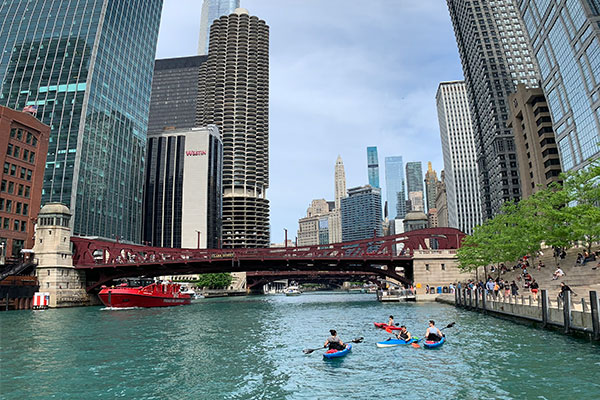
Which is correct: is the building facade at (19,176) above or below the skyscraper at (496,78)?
below

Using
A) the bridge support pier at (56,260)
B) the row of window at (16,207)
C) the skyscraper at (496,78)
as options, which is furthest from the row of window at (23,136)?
the skyscraper at (496,78)

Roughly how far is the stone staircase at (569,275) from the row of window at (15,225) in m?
82.3

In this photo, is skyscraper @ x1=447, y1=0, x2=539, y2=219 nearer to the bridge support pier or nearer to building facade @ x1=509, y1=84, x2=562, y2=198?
building facade @ x1=509, y1=84, x2=562, y2=198

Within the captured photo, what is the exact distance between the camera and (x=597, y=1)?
86.9 metres

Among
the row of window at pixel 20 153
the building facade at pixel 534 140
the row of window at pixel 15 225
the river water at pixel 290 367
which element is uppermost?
the building facade at pixel 534 140

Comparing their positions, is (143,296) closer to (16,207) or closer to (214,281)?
(16,207)

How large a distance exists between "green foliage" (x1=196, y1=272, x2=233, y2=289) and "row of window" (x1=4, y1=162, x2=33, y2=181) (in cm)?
8036

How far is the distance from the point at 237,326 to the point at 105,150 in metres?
112

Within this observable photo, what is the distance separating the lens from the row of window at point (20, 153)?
82.6 meters

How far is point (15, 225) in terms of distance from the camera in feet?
268

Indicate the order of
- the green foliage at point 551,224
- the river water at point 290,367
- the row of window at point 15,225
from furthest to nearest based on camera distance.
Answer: the row of window at point 15,225 < the green foliage at point 551,224 < the river water at point 290,367

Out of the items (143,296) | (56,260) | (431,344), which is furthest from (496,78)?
(431,344)

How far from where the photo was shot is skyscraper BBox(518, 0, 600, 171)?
89.8m

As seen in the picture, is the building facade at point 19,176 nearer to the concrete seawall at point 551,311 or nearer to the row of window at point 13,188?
the row of window at point 13,188
